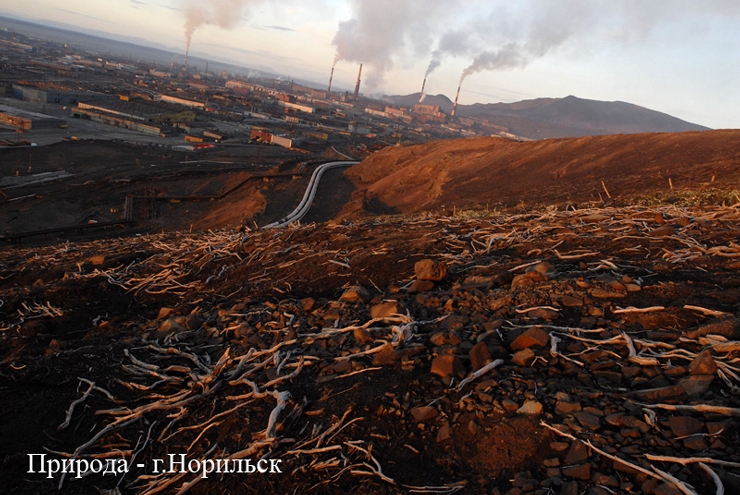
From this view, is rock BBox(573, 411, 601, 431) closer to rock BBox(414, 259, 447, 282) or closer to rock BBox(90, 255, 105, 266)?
rock BBox(414, 259, 447, 282)

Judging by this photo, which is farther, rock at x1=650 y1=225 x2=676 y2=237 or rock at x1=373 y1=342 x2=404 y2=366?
rock at x1=650 y1=225 x2=676 y2=237

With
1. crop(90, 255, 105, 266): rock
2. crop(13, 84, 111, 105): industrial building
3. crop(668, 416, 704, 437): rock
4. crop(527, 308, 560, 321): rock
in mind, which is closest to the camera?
Result: crop(668, 416, 704, 437): rock

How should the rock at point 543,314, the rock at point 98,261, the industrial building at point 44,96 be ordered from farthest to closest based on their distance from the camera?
the industrial building at point 44,96, the rock at point 98,261, the rock at point 543,314

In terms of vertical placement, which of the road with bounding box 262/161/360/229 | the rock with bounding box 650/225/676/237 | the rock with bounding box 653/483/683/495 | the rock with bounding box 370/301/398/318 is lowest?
the road with bounding box 262/161/360/229

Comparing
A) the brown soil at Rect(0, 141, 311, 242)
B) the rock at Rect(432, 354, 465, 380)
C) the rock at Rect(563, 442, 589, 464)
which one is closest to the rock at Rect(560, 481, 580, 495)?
the rock at Rect(563, 442, 589, 464)

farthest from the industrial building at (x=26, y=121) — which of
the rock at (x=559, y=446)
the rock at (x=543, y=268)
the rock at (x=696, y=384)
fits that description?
the rock at (x=696, y=384)

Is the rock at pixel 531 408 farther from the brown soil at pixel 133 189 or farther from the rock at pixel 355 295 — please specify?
the brown soil at pixel 133 189
